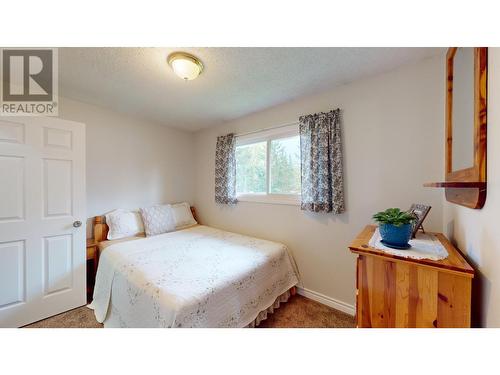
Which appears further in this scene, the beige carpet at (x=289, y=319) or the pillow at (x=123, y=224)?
the pillow at (x=123, y=224)

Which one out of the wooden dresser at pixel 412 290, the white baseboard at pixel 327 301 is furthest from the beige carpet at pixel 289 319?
the wooden dresser at pixel 412 290

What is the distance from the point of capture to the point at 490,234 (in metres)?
0.71

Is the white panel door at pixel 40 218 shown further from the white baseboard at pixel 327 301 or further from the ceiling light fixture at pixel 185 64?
the white baseboard at pixel 327 301

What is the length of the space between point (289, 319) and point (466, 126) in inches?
75.2

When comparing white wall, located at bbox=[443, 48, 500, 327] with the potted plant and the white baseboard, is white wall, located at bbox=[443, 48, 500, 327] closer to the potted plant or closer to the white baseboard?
the potted plant

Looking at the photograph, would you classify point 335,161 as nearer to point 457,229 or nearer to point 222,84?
point 457,229

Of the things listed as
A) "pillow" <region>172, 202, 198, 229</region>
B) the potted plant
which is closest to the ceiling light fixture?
the potted plant

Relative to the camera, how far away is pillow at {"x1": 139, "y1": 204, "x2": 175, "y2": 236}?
252 cm

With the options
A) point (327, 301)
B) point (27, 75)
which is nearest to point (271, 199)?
point (327, 301)

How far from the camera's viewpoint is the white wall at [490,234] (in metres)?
0.66

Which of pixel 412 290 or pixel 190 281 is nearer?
pixel 412 290

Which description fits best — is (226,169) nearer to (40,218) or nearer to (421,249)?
(40,218)

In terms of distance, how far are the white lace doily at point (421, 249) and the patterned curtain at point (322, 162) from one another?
2.32 ft
